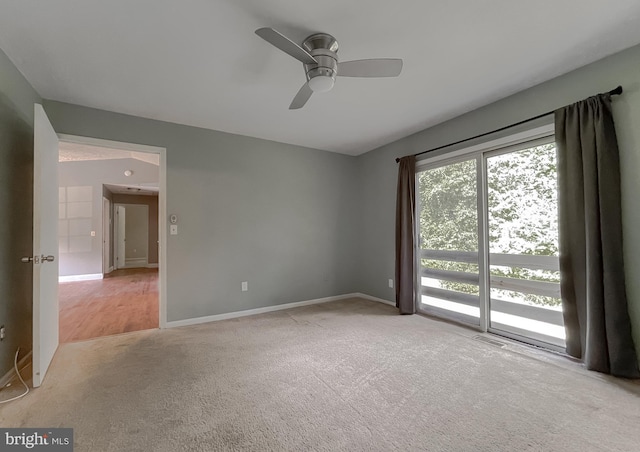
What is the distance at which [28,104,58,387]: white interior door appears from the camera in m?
1.95

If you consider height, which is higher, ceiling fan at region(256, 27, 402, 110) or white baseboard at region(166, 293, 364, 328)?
ceiling fan at region(256, 27, 402, 110)

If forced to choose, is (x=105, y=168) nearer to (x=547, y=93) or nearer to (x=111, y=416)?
(x=111, y=416)

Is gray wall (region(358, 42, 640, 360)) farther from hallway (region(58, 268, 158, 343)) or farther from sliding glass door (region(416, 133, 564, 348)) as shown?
hallway (region(58, 268, 158, 343))

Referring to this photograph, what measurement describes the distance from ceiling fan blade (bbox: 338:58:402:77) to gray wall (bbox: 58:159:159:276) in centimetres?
666

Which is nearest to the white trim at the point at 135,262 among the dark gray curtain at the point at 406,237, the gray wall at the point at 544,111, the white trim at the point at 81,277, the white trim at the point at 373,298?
the white trim at the point at 81,277

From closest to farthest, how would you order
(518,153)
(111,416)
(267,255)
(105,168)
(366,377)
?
(111,416) < (366,377) < (518,153) < (267,255) < (105,168)

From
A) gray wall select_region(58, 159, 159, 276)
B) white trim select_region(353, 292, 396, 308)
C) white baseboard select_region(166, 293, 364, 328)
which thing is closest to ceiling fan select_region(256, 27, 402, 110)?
white baseboard select_region(166, 293, 364, 328)

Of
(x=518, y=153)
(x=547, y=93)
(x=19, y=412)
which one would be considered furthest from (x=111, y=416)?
(x=547, y=93)

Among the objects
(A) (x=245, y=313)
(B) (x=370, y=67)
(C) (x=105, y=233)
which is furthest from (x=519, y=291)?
(C) (x=105, y=233)

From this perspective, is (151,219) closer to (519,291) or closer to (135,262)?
(135,262)

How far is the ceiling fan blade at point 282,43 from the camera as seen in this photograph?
149 centimetres

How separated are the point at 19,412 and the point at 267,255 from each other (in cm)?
260

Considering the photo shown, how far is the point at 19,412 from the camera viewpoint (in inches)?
65.6

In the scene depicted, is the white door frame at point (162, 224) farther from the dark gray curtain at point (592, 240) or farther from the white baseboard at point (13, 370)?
the dark gray curtain at point (592, 240)
